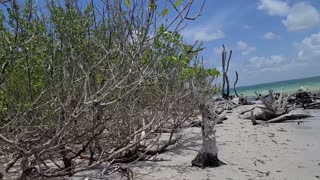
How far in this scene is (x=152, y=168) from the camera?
6609mm

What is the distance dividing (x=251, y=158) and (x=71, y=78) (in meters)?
4.93

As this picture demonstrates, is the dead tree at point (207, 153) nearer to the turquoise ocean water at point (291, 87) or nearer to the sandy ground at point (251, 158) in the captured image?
the sandy ground at point (251, 158)

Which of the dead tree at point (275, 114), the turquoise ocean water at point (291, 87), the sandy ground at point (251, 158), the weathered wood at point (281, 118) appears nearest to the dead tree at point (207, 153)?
the sandy ground at point (251, 158)

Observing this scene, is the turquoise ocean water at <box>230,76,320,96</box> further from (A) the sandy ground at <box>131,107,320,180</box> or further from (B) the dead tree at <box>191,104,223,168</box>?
(B) the dead tree at <box>191,104,223,168</box>

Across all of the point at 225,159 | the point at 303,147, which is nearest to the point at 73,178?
the point at 225,159

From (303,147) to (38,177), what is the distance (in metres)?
6.55

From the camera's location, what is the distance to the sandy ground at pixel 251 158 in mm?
6168

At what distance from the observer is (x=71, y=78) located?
3861 mm

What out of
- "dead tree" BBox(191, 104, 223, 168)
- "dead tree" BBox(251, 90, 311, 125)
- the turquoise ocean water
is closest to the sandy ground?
"dead tree" BBox(191, 104, 223, 168)

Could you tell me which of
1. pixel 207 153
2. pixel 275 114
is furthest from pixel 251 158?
pixel 275 114

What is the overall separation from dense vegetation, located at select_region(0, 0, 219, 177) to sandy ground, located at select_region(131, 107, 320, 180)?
29.8 inches

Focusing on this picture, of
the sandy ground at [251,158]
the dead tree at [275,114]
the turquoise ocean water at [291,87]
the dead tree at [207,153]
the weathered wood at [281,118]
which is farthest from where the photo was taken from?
the turquoise ocean water at [291,87]

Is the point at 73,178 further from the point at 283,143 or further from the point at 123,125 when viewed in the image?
the point at 283,143

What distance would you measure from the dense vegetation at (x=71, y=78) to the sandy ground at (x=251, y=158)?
0.76 m
